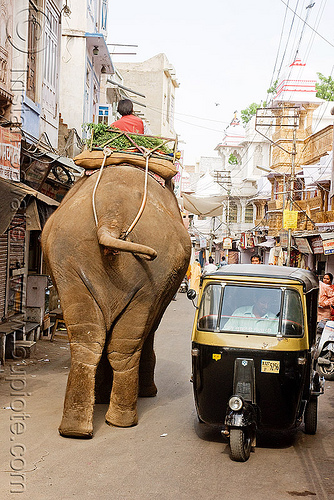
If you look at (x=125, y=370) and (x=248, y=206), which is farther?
(x=248, y=206)

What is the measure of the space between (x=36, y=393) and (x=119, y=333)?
263 cm

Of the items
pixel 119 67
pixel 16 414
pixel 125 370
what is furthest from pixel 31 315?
pixel 119 67

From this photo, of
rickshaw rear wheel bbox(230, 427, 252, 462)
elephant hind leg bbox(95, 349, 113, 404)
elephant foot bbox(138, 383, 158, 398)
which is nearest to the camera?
rickshaw rear wheel bbox(230, 427, 252, 462)

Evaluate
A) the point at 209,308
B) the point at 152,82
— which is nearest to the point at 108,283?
the point at 209,308

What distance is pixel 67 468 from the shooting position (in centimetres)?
578

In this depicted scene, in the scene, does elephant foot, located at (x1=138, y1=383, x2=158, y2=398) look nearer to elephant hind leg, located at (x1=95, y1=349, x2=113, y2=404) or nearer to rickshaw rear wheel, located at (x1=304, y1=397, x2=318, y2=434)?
elephant hind leg, located at (x1=95, y1=349, x2=113, y2=404)

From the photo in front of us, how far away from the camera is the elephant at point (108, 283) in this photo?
663cm

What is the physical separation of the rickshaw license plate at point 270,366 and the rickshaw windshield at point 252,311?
13.0 inches

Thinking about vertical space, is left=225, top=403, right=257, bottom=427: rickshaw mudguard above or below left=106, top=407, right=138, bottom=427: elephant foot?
above

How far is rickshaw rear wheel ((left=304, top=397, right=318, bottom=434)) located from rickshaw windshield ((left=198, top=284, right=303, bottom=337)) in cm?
109

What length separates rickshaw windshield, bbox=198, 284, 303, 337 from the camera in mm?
6879

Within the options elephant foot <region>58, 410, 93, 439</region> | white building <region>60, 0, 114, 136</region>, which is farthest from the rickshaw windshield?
white building <region>60, 0, 114, 136</region>

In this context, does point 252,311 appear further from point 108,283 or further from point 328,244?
point 328,244

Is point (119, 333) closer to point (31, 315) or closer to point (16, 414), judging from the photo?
point (16, 414)
